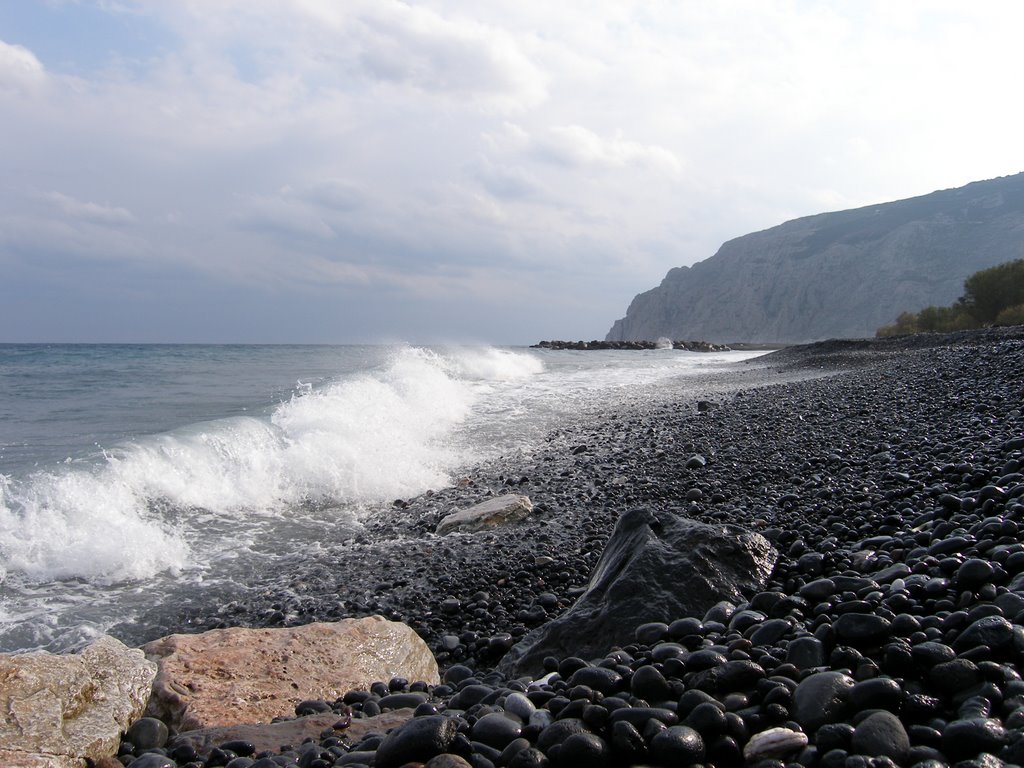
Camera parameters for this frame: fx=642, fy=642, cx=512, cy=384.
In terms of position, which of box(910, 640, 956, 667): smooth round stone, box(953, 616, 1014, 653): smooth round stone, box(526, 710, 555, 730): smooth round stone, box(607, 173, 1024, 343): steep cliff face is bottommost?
box(526, 710, 555, 730): smooth round stone

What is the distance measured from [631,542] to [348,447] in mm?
6964

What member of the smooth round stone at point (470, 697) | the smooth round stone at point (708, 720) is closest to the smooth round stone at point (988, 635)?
the smooth round stone at point (708, 720)

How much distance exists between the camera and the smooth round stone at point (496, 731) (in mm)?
2354

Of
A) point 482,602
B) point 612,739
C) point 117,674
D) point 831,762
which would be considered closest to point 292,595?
point 482,602

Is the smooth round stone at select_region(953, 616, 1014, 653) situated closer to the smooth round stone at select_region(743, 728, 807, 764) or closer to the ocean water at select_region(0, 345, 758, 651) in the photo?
the smooth round stone at select_region(743, 728, 807, 764)

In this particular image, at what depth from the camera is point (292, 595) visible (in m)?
5.54

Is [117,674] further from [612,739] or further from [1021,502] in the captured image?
[1021,502]

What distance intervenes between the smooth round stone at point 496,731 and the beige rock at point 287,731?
27.2 inches

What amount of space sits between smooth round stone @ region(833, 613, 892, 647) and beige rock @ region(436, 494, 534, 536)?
4.49m

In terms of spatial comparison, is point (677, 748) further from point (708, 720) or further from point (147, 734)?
point (147, 734)

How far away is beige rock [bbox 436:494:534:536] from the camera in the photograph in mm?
6867

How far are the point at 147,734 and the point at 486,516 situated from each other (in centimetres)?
400

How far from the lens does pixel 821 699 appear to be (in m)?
2.17

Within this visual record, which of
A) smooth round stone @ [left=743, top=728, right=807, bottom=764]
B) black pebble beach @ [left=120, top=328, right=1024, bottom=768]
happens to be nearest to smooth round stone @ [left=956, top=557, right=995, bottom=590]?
black pebble beach @ [left=120, top=328, right=1024, bottom=768]
